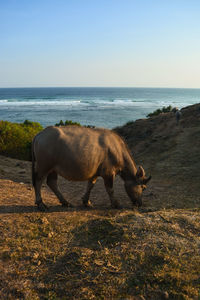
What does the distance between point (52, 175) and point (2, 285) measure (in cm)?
395

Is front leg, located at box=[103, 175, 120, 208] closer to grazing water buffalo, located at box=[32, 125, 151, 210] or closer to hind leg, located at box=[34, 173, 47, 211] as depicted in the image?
grazing water buffalo, located at box=[32, 125, 151, 210]

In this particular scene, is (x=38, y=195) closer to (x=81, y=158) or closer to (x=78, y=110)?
(x=81, y=158)

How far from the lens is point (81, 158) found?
656 centimetres

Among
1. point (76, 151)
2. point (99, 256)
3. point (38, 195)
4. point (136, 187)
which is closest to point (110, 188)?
point (136, 187)

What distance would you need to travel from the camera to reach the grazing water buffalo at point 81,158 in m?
6.29

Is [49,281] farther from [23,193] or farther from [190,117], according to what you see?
[190,117]

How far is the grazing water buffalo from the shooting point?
20.6 feet

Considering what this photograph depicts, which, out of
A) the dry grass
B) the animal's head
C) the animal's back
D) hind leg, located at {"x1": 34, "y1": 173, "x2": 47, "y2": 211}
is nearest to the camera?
the dry grass

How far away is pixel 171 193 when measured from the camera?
9.48m

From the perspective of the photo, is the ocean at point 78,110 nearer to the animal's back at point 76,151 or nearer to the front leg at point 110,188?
the front leg at point 110,188

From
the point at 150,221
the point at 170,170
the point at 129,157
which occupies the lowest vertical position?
the point at 170,170

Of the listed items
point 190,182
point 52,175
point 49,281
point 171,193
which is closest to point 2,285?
point 49,281

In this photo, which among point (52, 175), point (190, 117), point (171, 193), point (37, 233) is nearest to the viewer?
point (37, 233)

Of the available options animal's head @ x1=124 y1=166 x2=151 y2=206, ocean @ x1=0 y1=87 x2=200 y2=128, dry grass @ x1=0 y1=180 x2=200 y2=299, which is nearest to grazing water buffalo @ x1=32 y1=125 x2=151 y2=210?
animal's head @ x1=124 y1=166 x2=151 y2=206
